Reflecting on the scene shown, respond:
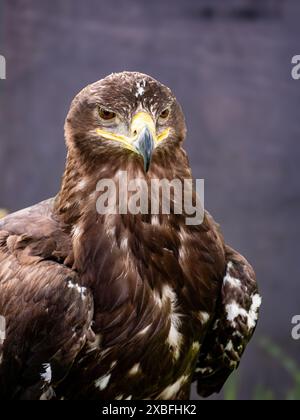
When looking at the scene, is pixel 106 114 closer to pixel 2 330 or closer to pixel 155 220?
pixel 155 220

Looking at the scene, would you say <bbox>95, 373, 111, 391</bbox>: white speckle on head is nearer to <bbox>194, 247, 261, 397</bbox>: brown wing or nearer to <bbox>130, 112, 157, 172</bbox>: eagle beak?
<bbox>194, 247, 261, 397</bbox>: brown wing

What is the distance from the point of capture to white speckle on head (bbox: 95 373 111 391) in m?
3.27

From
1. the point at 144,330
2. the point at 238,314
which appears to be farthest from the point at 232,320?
the point at 144,330

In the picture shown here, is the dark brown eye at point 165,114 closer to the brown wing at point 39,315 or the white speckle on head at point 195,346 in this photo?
the brown wing at point 39,315

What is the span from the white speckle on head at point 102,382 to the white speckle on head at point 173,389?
0.83 feet

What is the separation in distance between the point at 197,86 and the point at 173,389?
2.73 metres

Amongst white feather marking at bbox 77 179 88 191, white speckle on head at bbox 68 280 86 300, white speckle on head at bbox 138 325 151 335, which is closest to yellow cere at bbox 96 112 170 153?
white feather marking at bbox 77 179 88 191

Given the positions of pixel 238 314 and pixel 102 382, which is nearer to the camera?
pixel 102 382

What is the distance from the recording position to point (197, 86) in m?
5.77

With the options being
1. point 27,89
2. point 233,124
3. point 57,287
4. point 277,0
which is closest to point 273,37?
point 277,0

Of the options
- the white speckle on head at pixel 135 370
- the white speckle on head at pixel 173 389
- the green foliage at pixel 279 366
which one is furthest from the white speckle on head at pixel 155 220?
the green foliage at pixel 279 366

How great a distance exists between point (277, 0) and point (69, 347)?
3.33m

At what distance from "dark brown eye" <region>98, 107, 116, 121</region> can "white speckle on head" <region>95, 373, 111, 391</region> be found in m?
0.89

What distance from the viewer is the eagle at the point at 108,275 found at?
10.4 ft
